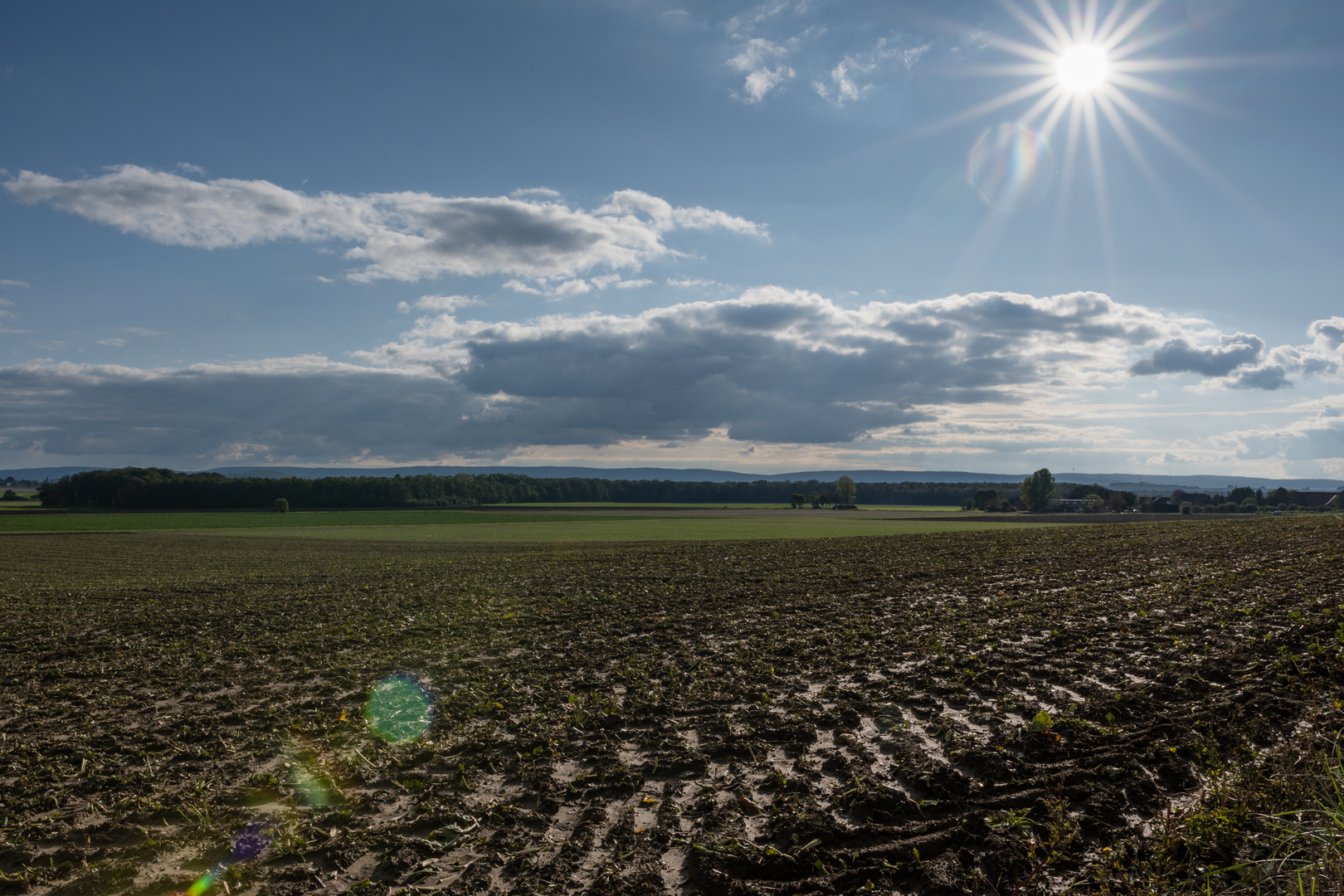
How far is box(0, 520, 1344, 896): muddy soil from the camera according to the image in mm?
6355

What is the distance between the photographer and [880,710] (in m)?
10.1

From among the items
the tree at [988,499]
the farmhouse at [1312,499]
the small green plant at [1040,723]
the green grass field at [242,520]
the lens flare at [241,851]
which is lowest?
the green grass field at [242,520]

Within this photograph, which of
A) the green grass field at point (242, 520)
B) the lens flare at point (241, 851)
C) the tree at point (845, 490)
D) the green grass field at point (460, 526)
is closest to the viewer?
the lens flare at point (241, 851)

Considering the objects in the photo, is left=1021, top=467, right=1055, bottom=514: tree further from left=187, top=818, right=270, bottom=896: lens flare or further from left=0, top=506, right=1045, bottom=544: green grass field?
left=187, top=818, right=270, bottom=896: lens flare

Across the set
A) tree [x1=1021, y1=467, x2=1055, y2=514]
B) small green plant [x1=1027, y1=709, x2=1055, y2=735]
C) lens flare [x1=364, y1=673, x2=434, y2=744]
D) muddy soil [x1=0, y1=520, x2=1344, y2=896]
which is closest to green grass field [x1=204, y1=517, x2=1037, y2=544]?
muddy soil [x1=0, y1=520, x2=1344, y2=896]

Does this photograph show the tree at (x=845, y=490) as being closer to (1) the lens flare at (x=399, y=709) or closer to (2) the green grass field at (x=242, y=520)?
(2) the green grass field at (x=242, y=520)

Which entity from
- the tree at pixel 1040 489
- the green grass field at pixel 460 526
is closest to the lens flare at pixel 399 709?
the green grass field at pixel 460 526

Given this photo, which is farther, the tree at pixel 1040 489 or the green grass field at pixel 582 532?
the tree at pixel 1040 489

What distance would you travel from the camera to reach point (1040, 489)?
159 m

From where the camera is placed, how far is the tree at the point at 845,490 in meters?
181

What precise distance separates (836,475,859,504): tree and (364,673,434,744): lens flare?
174525 mm

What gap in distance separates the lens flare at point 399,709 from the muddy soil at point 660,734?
0.85 ft

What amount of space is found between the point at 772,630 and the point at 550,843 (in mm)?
10321

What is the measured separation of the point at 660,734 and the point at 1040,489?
561 ft
